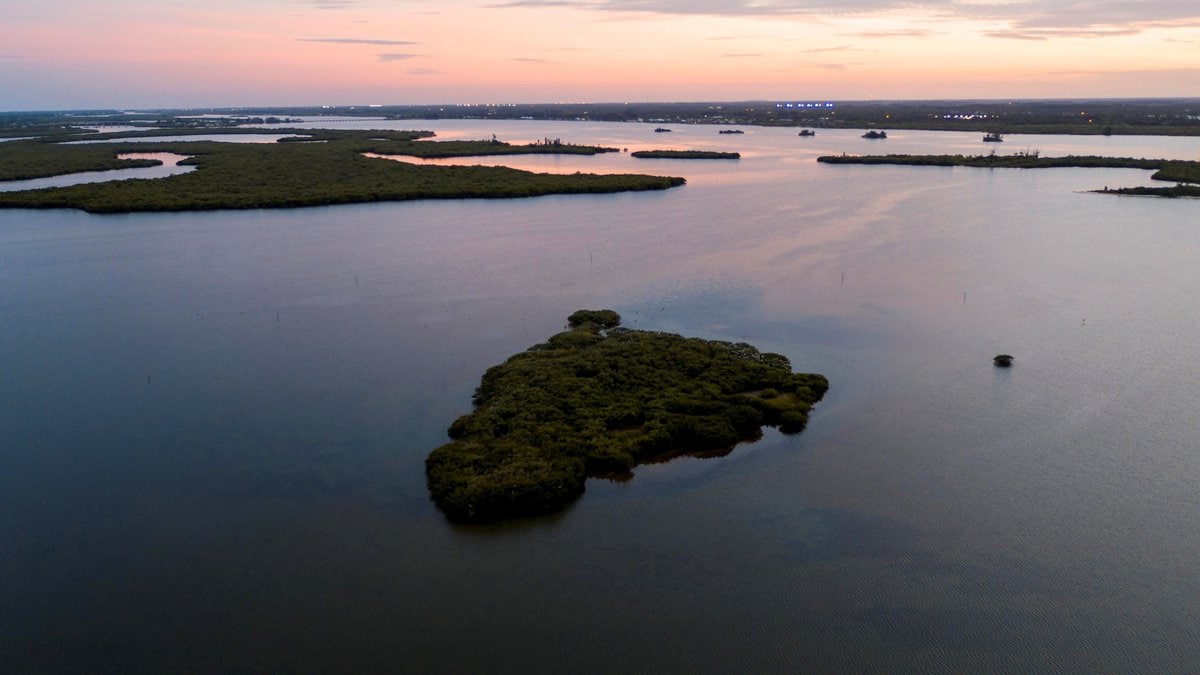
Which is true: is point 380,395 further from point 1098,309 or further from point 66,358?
point 1098,309

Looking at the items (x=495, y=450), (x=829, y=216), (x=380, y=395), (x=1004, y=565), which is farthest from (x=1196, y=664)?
(x=829, y=216)

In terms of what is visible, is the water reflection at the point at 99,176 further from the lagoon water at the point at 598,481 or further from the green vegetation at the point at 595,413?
the green vegetation at the point at 595,413

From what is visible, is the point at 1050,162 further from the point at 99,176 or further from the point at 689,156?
the point at 99,176

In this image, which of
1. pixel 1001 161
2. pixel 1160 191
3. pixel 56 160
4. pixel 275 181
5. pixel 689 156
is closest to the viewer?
pixel 1160 191

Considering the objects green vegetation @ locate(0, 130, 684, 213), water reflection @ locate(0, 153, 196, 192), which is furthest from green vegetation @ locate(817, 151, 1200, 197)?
water reflection @ locate(0, 153, 196, 192)

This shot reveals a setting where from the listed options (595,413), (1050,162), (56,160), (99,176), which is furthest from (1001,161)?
(56,160)

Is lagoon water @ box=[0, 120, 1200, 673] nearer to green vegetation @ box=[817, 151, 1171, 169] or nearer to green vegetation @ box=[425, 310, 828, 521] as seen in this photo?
green vegetation @ box=[425, 310, 828, 521]

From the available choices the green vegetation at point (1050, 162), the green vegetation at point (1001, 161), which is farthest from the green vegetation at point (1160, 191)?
the green vegetation at point (1001, 161)
